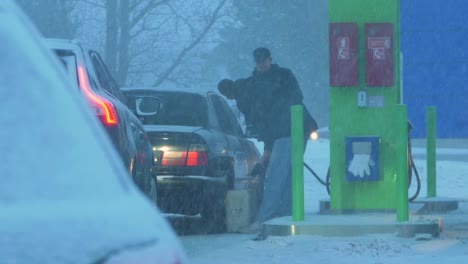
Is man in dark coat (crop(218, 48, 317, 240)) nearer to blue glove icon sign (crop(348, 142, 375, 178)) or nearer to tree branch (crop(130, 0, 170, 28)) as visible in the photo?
blue glove icon sign (crop(348, 142, 375, 178))

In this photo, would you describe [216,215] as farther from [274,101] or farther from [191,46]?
[191,46]

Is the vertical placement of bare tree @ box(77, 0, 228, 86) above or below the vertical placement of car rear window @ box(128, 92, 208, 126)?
above

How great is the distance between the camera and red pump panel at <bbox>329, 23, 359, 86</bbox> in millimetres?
10422

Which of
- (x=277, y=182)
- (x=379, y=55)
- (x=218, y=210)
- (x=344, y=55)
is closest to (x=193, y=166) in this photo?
(x=218, y=210)

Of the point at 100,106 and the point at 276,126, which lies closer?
the point at 100,106

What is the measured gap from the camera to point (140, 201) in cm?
265

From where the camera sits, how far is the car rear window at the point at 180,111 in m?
11.1

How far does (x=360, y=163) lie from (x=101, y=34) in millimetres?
21778

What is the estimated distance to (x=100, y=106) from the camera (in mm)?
7285

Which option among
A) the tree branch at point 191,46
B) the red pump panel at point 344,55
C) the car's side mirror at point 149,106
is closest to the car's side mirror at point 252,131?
the red pump panel at point 344,55

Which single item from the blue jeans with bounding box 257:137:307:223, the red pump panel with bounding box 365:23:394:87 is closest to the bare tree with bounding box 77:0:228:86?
the blue jeans with bounding box 257:137:307:223

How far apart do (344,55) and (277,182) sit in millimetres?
1402

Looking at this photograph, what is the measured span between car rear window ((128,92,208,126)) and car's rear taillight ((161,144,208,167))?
2.08ft

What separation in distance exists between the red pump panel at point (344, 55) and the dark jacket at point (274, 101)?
484mm
